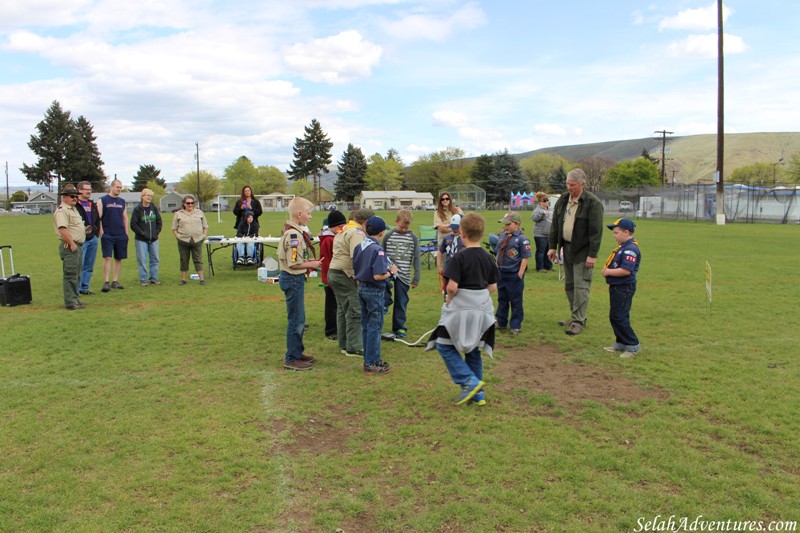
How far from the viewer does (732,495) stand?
366 centimetres

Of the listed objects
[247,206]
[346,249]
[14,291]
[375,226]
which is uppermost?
[247,206]

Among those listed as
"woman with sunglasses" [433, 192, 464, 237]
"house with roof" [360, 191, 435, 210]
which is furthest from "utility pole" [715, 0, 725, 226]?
"house with roof" [360, 191, 435, 210]

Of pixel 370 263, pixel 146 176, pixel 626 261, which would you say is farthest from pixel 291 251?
pixel 146 176

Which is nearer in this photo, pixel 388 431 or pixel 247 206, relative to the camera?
pixel 388 431

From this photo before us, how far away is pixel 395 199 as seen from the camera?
117125 mm

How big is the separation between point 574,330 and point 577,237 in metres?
1.29

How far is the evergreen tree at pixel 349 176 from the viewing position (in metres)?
114

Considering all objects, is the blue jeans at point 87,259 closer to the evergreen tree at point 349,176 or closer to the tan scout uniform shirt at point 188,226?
the tan scout uniform shirt at point 188,226

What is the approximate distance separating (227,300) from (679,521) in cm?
873

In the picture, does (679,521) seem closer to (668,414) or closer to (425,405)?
(668,414)

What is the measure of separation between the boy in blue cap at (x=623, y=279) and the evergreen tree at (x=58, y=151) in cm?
9254

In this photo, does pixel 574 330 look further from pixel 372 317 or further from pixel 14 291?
pixel 14 291

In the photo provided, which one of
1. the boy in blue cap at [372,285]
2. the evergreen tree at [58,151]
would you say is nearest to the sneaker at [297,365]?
the boy in blue cap at [372,285]

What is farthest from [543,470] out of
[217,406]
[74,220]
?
[74,220]
